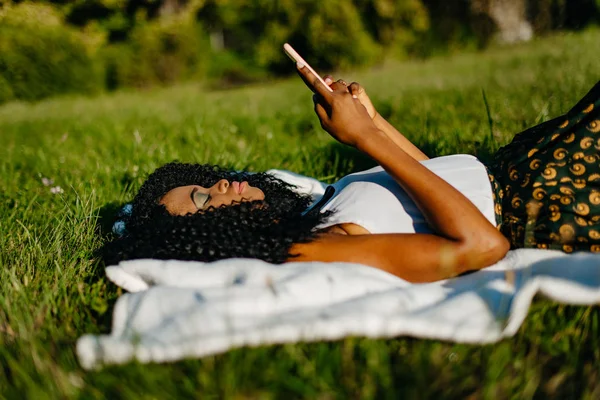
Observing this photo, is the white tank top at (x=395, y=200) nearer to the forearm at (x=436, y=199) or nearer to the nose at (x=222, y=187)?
the forearm at (x=436, y=199)

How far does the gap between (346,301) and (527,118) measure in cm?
279

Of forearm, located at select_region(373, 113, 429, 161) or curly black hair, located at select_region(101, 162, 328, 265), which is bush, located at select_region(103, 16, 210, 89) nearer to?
forearm, located at select_region(373, 113, 429, 161)

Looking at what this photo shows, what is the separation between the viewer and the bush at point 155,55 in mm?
17219

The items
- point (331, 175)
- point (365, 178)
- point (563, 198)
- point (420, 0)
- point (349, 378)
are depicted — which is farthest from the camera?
point (420, 0)

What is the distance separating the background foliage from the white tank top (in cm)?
1297

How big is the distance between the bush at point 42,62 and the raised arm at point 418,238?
1355cm

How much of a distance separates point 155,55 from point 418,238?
16.9 metres

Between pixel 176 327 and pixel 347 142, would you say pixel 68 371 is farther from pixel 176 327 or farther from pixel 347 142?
pixel 347 142

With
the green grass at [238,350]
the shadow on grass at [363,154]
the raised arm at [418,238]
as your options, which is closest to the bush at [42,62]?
the green grass at [238,350]

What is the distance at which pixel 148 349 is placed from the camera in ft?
5.26

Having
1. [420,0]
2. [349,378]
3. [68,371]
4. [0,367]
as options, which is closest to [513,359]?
[349,378]

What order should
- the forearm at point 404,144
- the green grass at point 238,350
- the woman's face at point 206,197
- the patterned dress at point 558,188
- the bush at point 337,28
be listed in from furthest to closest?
1. the bush at point 337,28
2. the forearm at point 404,144
3. the woman's face at point 206,197
4. the patterned dress at point 558,188
5. the green grass at point 238,350

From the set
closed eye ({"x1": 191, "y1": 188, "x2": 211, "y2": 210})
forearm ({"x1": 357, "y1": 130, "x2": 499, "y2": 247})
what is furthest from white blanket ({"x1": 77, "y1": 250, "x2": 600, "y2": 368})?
closed eye ({"x1": 191, "y1": 188, "x2": 211, "y2": 210})

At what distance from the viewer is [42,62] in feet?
48.2
